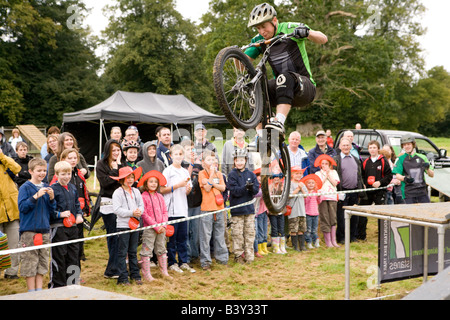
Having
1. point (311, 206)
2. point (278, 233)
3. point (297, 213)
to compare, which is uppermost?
point (311, 206)

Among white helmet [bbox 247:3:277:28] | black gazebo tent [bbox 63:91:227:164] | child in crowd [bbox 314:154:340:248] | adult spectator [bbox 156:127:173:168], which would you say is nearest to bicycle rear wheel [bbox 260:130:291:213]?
white helmet [bbox 247:3:277:28]

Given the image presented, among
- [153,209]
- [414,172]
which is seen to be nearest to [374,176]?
[414,172]

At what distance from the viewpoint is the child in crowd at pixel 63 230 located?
4.83 m

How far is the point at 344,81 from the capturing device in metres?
25.4

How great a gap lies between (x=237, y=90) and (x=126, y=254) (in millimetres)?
3071

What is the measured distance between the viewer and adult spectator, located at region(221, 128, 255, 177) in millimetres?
6982

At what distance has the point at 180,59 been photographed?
3462 centimetres

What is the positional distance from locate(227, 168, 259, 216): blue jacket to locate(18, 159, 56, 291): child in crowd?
2.85m

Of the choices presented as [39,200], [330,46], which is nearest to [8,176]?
[39,200]

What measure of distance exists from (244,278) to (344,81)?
2186 cm

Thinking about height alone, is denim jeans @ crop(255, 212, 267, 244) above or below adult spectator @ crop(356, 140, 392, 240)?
below

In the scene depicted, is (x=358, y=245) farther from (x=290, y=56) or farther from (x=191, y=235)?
(x=290, y=56)

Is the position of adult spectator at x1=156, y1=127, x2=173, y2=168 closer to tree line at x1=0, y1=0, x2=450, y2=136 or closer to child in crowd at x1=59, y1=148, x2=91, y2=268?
child in crowd at x1=59, y1=148, x2=91, y2=268

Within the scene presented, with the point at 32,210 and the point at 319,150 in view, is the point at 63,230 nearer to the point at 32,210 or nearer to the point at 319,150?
the point at 32,210
